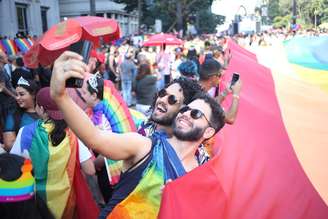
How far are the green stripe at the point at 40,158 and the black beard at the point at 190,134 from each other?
1.01 m

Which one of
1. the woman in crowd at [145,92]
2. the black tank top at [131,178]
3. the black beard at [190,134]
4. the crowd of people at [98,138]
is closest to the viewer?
the crowd of people at [98,138]

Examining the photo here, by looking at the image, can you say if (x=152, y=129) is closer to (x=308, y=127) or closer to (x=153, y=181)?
(x=153, y=181)

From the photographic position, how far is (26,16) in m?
26.4

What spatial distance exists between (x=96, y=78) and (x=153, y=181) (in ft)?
1.92

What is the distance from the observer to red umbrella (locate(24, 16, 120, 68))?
3545 mm

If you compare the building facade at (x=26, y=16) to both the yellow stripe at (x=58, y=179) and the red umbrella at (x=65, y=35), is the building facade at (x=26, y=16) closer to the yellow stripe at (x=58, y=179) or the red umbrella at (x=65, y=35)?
the red umbrella at (x=65, y=35)

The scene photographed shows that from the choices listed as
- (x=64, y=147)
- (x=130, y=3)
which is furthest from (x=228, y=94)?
(x=130, y=3)

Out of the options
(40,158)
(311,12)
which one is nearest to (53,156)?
(40,158)

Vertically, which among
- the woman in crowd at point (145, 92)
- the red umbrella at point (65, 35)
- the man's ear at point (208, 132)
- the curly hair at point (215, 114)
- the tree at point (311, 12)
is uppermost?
the red umbrella at point (65, 35)

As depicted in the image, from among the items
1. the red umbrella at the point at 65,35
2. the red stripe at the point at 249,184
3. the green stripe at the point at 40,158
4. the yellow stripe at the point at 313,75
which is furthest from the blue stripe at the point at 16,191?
the yellow stripe at the point at 313,75

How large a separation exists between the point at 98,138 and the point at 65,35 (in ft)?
6.93

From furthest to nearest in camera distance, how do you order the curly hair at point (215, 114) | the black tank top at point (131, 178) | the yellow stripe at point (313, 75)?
1. the yellow stripe at point (313, 75)
2. the curly hair at point (215, 114)
3. the black tank top at point (131, 178)

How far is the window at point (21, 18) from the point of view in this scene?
25578mm

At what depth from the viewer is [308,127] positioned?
286cm
